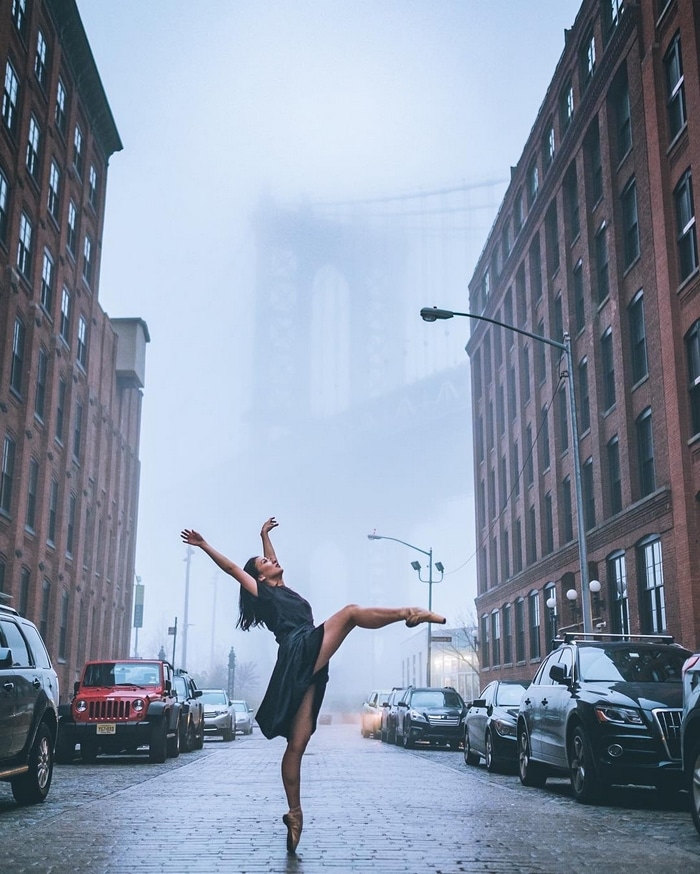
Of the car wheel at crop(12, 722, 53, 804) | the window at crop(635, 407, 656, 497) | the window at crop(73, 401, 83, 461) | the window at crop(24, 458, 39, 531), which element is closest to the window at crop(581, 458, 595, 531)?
the window at crop(635, 407, 656, 497)

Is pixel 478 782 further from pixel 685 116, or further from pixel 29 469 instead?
pixel 29 469

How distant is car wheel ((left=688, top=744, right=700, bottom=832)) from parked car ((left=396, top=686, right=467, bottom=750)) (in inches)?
784

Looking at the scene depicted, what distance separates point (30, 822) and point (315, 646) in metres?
3.90

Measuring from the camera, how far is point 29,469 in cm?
3522

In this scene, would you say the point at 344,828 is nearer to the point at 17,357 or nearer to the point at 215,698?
the point at 215,698

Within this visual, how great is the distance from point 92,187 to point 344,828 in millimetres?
41675

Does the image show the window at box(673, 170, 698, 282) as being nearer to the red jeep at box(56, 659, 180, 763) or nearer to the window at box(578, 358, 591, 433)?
the window at box(578, 358, 591, 433)

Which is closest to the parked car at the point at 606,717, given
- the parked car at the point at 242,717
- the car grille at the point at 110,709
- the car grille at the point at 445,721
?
the car grille at the point at 110,709

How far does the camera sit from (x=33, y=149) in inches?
1446

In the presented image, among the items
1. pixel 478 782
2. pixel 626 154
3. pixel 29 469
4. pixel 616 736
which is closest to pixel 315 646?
pixel 616 736

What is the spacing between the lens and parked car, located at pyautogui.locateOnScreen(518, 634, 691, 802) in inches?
471

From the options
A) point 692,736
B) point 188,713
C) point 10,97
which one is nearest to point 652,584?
point 188,713

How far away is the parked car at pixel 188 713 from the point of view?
23669mm

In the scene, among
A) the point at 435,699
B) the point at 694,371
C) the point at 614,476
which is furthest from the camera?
the point at 614,476
